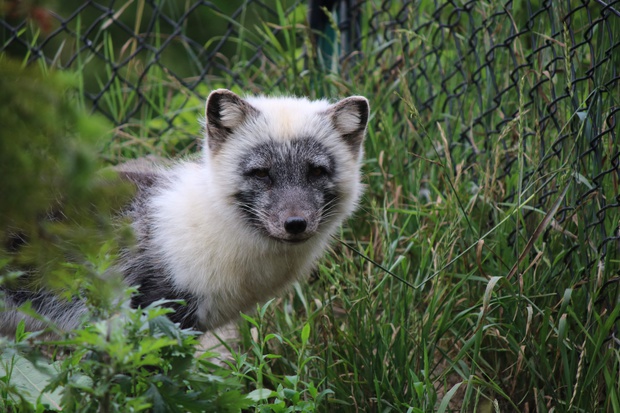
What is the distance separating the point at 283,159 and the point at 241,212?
327mm

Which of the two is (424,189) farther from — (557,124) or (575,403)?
(575,403)

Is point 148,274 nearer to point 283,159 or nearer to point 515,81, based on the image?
point 283,159

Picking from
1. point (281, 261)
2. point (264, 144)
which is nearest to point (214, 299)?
point (281, 261)

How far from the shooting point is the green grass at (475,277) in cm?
320

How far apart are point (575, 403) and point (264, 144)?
1805mm

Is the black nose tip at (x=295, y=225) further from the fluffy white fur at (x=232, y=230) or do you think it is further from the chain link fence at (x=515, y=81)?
the chain link fence at (x=515, y=81)

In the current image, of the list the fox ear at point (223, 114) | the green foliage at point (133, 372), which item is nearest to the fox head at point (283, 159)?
the fox ear at point (223, 114)

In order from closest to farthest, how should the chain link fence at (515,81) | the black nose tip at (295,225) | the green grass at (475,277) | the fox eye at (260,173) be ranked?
the green grass at (475,277) → the chain link fence at (515,81) → the black nose tip at (295,225) → the fox eye at (260,173)

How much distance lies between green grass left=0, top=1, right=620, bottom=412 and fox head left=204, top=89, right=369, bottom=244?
0.25 meters

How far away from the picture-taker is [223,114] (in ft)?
12.8

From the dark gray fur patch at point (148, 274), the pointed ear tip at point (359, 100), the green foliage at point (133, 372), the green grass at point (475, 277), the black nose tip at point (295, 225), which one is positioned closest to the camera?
the green foliage at point (133, 372)

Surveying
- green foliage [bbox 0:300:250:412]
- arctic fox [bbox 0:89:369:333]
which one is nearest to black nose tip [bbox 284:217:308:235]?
arctic fox [bbox 0:89:369:333]

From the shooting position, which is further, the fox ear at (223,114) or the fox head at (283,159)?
the fox ear at (223,114)

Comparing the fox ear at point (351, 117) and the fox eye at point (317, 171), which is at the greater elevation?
the fox ear at point (351, 117)
